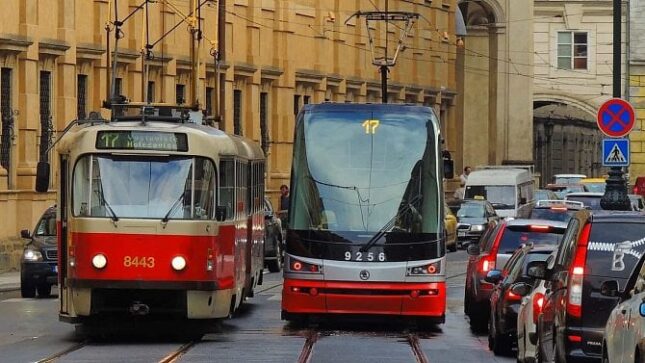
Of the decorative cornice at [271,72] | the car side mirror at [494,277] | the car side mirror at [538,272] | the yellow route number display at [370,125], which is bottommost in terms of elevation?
the car side mirror at [494,277]

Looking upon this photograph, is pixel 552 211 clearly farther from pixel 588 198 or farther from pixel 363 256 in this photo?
pixel 363 256

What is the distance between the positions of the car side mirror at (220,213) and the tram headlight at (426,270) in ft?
9.16

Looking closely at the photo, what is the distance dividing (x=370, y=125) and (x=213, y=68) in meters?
30.9

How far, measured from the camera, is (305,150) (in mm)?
24828

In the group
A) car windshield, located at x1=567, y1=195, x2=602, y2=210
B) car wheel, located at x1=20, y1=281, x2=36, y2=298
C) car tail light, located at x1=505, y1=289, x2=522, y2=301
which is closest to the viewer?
car tail light, located at x1=505, y1=289, x2=522, y2=301

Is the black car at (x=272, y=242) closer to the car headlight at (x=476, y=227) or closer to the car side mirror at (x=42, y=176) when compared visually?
the car headlight at (x=476, y=227)

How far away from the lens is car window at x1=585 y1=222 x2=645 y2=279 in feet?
52.9

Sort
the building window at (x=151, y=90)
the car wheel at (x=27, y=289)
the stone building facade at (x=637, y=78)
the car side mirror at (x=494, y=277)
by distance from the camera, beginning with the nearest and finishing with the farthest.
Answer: the car side mirror at (x=494, y=277), the car wheel at (x=27, y=289), the building window at (x=151, y=90), the stone building facade at (x=637, y=78)

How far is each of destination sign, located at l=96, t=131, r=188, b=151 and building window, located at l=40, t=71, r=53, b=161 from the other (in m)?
21.9

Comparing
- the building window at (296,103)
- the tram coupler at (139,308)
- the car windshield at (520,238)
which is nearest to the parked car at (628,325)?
the tram coupler at (139,308)

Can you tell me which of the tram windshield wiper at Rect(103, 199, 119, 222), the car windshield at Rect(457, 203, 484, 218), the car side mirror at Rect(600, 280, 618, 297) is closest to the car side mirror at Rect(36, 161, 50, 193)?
the tram windshield wiper at Rect(103, 199, 119, 222)

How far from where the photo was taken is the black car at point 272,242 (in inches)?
1610

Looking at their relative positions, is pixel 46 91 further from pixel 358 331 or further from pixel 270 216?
pixel 358 331

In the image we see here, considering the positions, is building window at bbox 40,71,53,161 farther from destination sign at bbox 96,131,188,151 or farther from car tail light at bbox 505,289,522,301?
car tail light at bbox 505,289,522,301
